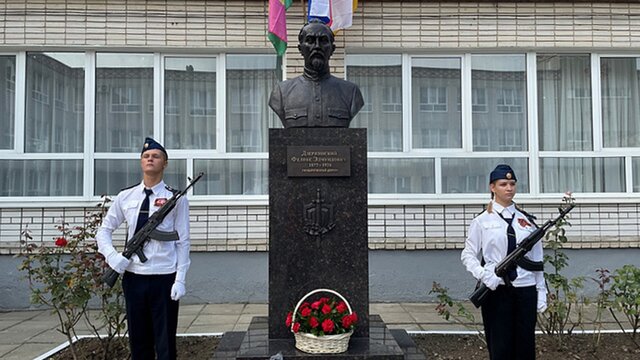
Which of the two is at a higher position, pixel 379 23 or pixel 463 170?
pixel 379 23

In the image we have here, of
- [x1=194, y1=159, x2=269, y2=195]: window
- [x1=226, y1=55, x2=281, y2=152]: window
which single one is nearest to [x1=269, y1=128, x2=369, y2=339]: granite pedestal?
[x1=194, y1=159, x2=269, y2=195]: window

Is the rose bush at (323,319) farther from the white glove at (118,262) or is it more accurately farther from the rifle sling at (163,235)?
the white glove at (118,262)

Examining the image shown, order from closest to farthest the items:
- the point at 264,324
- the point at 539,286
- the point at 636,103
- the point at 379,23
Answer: the point at 539,286, the point at 264,324, the point at 379,23, the point at 636,103

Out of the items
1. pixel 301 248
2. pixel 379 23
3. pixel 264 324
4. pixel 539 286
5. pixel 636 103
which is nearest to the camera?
pixel 539 286

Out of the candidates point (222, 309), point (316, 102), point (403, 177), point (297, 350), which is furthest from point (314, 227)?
point (403, 177)

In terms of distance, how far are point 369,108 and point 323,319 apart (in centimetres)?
459

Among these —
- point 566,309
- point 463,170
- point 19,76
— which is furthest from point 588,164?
point 19,76

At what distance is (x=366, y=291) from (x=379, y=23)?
177 inches

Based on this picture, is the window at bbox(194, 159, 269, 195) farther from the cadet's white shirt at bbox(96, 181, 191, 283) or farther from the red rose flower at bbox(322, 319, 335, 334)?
the red rose flower at bbox(322, 319, 335, 334)

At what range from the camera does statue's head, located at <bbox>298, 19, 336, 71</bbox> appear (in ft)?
14.0

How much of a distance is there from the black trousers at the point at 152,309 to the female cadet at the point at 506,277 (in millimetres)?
2127

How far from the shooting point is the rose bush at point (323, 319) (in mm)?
3680

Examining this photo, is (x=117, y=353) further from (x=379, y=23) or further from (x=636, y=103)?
(x=636, y=103)

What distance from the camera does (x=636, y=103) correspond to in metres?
7.93
